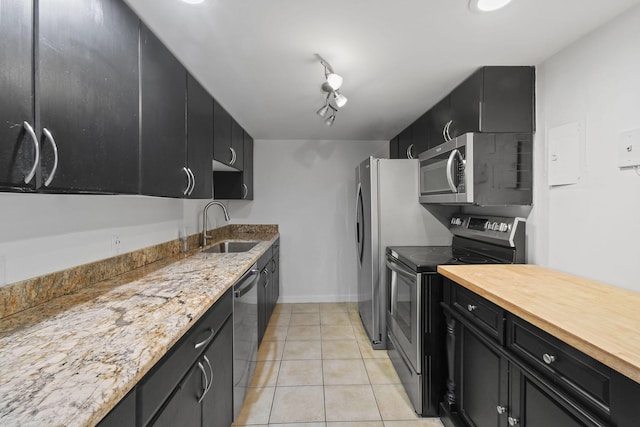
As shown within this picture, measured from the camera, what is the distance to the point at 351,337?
2.74 metres

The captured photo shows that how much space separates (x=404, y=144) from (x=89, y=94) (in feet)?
9.09

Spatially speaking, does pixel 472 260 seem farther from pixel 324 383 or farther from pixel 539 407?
pixel 324 383

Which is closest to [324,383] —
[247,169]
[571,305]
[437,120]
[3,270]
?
[571,305]

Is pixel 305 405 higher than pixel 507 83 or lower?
lower

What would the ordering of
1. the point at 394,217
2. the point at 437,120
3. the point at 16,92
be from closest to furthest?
the point at 16,92 < the point at 437,120 < the point at 394,217

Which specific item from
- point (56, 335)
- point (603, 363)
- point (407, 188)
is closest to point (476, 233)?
point (407, 188)

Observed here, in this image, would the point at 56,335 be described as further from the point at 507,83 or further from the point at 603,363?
the point at 507,83

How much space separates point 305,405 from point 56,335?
4.92 ft

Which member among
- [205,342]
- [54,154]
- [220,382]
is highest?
[54,154]

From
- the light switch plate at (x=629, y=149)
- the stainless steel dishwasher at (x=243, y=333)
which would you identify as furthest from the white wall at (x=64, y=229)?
the light switch plate at (x=629, y=149)

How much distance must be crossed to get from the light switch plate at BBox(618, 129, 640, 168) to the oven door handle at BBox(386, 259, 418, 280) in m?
1.12

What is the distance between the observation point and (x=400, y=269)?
2.06 meters

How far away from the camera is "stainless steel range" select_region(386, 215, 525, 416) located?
1.73 m

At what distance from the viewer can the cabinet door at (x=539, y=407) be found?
2.78 feet
